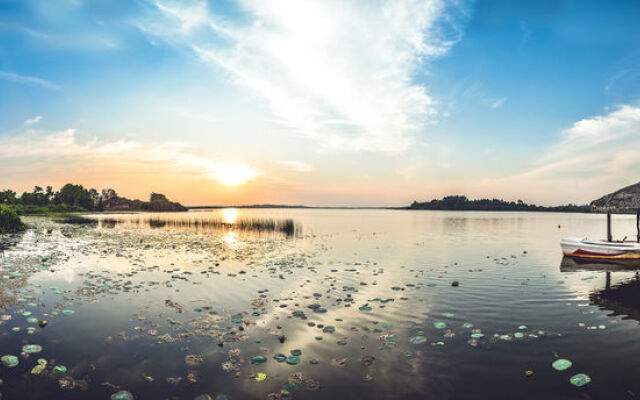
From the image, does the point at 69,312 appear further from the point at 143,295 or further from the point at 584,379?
the point at 584,379

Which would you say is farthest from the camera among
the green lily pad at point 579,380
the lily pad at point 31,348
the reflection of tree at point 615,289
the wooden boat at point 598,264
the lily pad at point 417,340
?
the wooden boat at point 598,264

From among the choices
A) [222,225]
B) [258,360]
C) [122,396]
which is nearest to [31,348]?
[122,396]

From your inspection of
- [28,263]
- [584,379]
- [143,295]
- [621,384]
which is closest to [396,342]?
[584,379]

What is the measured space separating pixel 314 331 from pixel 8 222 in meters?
49.5

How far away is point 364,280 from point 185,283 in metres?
9.00

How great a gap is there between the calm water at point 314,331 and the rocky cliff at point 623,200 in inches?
362

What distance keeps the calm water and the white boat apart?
592cm

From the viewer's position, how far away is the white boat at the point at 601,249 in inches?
951

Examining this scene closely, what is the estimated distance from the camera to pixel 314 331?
10.2 metres

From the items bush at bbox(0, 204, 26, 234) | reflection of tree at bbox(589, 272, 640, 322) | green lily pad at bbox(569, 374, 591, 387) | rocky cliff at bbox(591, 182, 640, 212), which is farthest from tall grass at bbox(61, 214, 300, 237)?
green lily pad at bbox(569, 374, 591, 387)

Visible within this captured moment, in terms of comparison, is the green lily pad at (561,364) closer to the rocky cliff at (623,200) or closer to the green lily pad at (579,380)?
the green lily pad at (579,380)

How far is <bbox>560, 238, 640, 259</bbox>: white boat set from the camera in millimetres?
24156

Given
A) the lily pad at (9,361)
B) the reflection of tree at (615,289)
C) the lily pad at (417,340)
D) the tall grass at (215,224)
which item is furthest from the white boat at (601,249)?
the lily pad at (9,361)

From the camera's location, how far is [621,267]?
907 inches
